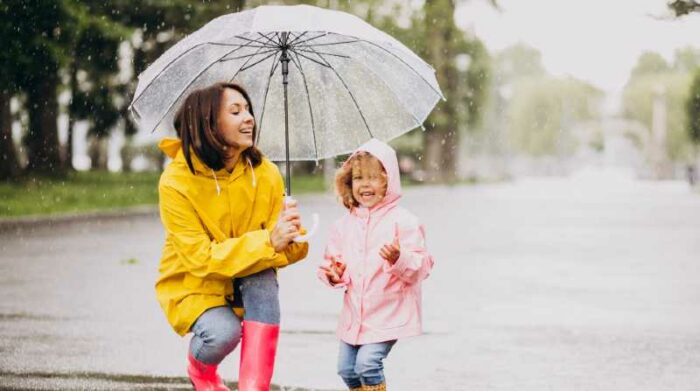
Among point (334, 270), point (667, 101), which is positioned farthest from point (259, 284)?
point (667, 101)

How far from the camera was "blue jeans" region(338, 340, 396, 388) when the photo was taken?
4781 mm

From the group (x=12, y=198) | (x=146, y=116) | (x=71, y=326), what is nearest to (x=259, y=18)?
(x=146, y=116)

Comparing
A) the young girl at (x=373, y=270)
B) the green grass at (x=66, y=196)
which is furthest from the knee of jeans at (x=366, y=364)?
the green grass at (x=66, y=196)

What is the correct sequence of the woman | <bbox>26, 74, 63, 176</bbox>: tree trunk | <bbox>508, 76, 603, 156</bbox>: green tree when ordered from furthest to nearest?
<bbox>508, 76, 603, 156</bbox>: green tree
<bbox>26, 74, 63, 176</bbox>: tree trunk
the woman

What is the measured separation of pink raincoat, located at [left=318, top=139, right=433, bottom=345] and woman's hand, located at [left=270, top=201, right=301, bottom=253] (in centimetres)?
47

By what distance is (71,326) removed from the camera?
881 centimetres

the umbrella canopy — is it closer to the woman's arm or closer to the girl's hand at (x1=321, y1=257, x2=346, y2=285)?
the girl's hand at (x1=321, y1=257, x2=346, y2=285)

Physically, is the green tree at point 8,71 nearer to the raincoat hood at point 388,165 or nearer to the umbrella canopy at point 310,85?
the umbrella canopy at point 310,85

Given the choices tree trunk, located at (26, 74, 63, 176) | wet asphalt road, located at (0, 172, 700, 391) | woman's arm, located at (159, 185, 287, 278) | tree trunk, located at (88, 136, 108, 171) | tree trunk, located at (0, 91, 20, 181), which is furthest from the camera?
tree trunk, located at (88, 136, 108, 171)

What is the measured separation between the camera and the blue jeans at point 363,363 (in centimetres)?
478

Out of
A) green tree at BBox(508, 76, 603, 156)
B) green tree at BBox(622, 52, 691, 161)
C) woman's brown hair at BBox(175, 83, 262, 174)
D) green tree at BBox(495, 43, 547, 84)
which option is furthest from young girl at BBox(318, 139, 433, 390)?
green tree at BBox(495, 43, 547, 84)

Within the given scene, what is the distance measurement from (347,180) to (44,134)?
108ft

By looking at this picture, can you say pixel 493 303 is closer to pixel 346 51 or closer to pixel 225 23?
pixel 346 51

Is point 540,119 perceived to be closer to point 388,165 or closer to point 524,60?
point 524,60
